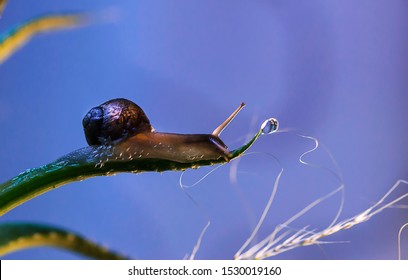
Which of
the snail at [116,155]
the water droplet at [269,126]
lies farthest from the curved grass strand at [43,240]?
the water droplet at [269,126]

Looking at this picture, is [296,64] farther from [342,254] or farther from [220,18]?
[342,254]

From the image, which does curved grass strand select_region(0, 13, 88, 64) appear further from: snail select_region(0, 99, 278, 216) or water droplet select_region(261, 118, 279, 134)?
water droplet select_region(261, 118, 279, 134)

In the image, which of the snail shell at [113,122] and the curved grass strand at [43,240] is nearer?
the curved grass strand at [43,240]

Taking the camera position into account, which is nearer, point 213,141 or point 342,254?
point 213,141

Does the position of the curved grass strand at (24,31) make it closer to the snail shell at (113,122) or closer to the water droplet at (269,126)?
the snail shell at (113,122)

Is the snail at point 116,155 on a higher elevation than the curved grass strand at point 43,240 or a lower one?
higher

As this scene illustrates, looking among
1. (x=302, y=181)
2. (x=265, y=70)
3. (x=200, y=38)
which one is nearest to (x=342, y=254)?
(x=302, y=181)

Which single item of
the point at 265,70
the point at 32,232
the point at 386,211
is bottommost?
the point at 32,232

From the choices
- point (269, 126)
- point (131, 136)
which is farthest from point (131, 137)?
point (269, 126)
